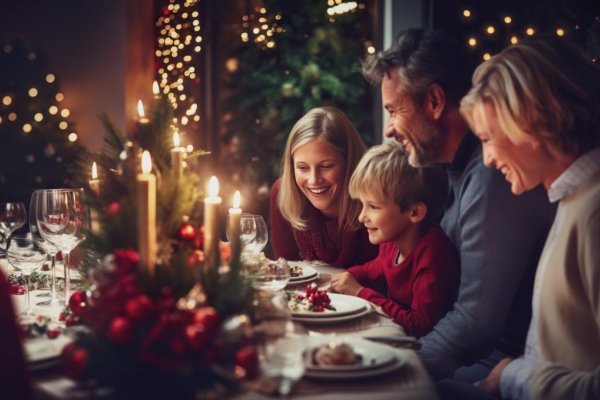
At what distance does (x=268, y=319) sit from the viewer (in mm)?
1253

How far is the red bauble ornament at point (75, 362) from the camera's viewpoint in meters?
1.11

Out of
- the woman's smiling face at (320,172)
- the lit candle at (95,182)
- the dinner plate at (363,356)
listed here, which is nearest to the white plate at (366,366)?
the dinner plate at (363,356)

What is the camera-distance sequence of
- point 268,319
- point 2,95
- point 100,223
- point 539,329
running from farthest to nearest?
point 2,95 < point 539,329 < point 100,223 < point 268,319

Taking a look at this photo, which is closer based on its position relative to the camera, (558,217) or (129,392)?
(129,392)

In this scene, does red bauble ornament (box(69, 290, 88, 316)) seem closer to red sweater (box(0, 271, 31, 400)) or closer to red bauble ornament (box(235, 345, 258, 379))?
red sweater (box(0, 271, 31, 400))

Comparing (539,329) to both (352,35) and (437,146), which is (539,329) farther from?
(352,35)

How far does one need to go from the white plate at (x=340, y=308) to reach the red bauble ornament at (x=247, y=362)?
2.02 feet

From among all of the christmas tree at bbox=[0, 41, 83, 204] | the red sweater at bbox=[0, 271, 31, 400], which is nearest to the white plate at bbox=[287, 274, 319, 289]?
the red sweater at bbox=[0, 271, 31, 400]

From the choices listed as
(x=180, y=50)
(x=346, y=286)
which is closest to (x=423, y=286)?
(x=346, y=286)

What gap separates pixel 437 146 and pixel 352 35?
355 centimetres

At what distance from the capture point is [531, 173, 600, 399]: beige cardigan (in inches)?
55.7

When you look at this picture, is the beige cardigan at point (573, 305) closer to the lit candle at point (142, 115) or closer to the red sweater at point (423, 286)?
the red sweater at point (423, 286)

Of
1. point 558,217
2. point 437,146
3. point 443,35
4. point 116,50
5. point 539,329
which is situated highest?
point 116,50

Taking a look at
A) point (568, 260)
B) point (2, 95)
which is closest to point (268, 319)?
point (568, 260)
